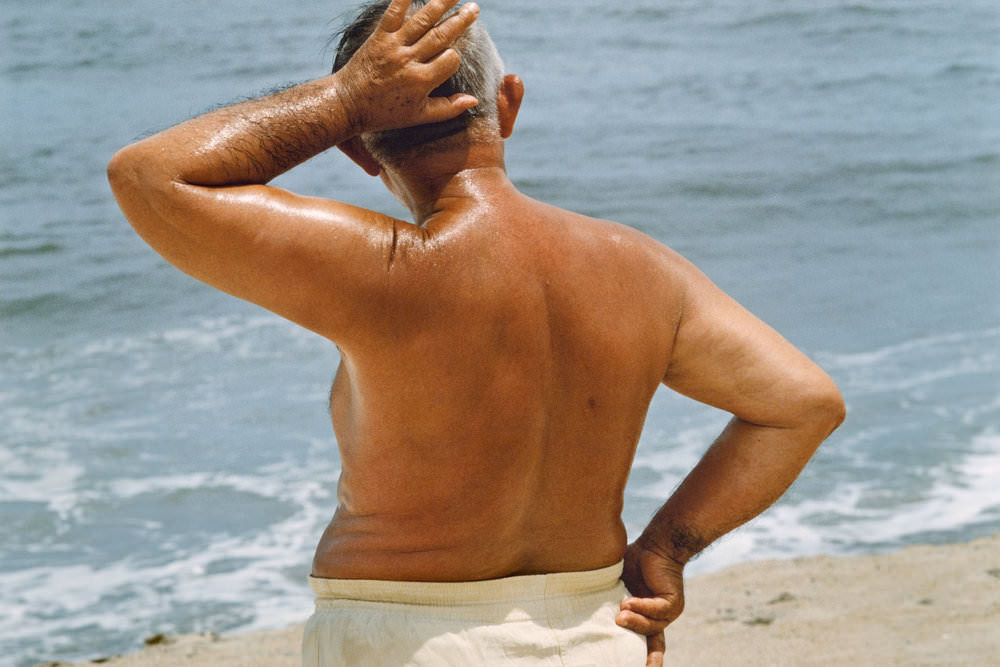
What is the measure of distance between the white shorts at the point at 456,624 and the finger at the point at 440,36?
772 mm

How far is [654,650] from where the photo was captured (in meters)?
2.15

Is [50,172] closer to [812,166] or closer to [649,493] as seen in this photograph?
[812,166]

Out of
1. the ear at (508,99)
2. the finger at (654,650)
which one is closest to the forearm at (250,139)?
the ear at (508,99)

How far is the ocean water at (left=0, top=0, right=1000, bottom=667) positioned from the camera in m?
5.90

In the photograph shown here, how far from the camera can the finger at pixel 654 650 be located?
7.00 feet

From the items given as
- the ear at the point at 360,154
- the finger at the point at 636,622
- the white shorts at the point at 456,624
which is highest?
the ear at the point at 360,154

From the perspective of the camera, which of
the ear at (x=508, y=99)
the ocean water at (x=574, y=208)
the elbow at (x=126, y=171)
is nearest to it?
the elbow at (x=126, y=171)

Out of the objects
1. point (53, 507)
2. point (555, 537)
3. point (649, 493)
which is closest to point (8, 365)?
point (53, 507)

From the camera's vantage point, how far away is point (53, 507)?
6480 millimetres

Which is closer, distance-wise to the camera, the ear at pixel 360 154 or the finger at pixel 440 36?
the finger at pixel 440 36

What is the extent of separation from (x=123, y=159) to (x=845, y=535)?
471cm

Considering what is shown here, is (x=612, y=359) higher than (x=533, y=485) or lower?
higher

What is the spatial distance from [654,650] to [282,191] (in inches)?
39.7

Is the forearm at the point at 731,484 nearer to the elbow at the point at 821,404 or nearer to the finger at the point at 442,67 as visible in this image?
the elbow at the point at 821,404
